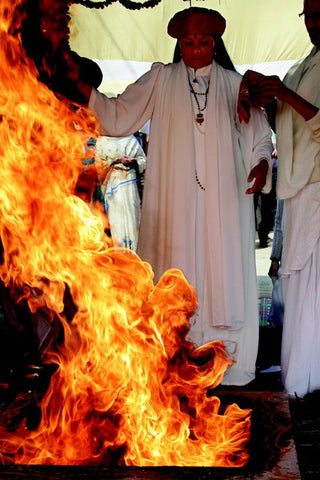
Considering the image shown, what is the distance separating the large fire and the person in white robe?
2.47ft

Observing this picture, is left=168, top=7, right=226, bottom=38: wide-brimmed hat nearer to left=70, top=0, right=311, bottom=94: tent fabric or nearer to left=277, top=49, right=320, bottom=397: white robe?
left=277, top=49, right=320, bottom=397: white robe

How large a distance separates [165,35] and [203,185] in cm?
342

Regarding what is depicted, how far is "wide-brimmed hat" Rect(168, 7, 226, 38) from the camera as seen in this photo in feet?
16.3

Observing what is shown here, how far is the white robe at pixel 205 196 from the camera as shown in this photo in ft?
17.0

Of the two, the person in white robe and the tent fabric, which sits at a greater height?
the tent fabric

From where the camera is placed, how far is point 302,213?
5.09m

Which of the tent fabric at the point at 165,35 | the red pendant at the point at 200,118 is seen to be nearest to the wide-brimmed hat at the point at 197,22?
the red pendant at the point at 200,118

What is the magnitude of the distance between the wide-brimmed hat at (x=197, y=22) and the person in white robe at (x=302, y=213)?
0.52 meters

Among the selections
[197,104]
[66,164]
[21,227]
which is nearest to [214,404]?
[21,227]

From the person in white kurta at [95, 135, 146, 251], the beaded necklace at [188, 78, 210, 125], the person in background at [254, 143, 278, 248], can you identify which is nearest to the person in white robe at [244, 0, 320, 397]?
the beaded necklace at [188, 78, 210, 125]

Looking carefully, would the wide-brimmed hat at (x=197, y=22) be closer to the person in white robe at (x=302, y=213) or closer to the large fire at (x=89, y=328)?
the person in white robe at (x=302, y=213)

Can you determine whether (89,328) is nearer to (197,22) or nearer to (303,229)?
(303,229)

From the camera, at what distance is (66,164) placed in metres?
4.63

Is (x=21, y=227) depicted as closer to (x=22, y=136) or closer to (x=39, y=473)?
(x=22, y=136)
